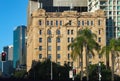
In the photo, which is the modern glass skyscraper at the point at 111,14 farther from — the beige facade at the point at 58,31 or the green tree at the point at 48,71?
the green tree at the point at 48,71

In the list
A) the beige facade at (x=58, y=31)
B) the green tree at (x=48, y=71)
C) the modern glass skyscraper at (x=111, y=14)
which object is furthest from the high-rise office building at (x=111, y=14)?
the green tree at (x=48, y=71)

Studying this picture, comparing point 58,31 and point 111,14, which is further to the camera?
point 111,14

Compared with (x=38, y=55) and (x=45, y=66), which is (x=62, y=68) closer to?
(x=45, y=66)

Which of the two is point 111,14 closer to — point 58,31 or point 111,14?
point 111,14

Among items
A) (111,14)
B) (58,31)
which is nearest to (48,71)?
(58,31)

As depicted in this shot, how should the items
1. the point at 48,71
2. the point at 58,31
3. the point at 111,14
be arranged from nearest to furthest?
the point at 48,71
the point at 58,31
the point at 111,14

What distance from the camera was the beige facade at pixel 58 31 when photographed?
17325 cm

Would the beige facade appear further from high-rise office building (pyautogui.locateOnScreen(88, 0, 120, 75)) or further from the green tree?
the green tree

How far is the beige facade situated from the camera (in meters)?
173

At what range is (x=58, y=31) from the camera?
175750mm

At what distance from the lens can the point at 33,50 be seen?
174250mm

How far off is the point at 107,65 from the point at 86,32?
61433mm

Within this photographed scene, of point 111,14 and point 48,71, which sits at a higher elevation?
point 111,14

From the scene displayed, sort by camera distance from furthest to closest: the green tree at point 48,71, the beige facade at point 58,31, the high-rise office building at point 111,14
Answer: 1. the high-rise office building at point 111,14
2. the beige facade at point 58,31
3. the green tree at point 48,71
